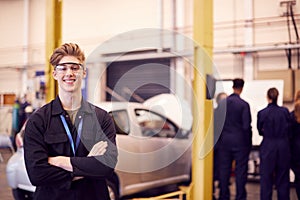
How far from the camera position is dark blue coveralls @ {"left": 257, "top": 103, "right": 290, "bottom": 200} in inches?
170

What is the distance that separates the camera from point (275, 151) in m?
4.31

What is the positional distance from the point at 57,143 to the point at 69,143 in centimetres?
5

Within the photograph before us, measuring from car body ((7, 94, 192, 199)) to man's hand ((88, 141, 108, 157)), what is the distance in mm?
1961

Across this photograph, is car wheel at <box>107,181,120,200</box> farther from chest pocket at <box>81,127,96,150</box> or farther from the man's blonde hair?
the man's blonde hair

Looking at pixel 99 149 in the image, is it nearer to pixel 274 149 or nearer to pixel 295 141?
pixel 274 149

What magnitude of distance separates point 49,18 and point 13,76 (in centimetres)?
870

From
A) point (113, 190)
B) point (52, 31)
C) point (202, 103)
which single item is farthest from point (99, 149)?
point (113, 190)

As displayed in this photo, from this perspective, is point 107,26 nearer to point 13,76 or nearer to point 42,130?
point 13,76

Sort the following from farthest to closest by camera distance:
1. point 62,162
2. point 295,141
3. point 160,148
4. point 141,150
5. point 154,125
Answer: point 154,125 < point 160,148 < point 141,150 < point 295,141 < point 62,162

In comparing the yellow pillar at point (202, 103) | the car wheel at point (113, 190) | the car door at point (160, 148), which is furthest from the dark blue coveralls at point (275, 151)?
the car wheel at point (113, 190)

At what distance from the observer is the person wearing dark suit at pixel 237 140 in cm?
452

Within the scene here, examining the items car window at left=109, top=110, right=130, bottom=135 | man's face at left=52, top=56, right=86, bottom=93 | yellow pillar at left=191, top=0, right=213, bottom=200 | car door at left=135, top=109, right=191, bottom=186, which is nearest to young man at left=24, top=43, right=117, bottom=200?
man's face at left=52, top=56, right=86, bottom=93

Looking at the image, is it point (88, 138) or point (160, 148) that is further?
point (160, 148)

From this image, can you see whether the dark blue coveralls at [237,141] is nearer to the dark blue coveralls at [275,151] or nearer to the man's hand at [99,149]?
the dark blue coveralls at [275,151]
